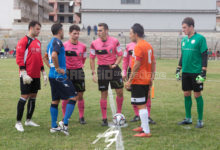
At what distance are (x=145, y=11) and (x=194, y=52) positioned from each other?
5799 centimetres

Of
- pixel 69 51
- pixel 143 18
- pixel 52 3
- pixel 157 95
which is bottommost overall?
pixel 157 95

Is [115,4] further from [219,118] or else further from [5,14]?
[219,118]

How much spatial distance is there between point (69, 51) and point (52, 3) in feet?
298

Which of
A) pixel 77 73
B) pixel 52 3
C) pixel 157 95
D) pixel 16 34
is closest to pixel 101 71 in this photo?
pixel 77 73

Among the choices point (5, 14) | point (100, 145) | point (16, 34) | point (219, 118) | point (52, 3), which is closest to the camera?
point (100, 145)

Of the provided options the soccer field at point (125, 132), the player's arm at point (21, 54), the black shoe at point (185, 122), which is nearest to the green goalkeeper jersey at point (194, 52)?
the black shoe at point (185, 122)

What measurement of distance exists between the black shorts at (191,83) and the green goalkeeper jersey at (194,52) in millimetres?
97

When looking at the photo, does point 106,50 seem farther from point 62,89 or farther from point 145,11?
point 145,11

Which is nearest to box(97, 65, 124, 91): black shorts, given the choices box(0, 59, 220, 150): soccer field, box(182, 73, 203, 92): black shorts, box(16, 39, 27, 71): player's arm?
box(0, 59, 220, 150): soccer field

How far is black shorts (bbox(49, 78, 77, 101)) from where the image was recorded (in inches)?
259

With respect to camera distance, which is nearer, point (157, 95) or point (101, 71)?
point (101, 71)

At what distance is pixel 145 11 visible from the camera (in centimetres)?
6350

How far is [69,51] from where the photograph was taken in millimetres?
7527

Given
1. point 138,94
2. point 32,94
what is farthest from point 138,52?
point 32,94
